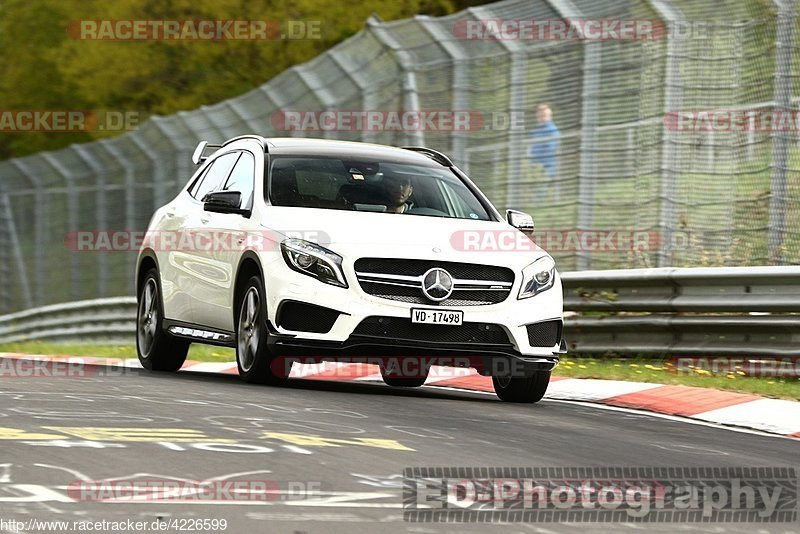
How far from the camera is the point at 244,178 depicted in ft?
40.2

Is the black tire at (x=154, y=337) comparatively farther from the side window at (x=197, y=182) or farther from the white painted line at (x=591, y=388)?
the white painted line at (x=591, y=388)

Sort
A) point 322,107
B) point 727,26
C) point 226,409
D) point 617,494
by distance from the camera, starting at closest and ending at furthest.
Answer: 1. point 617,494
2. point 226,409
3. point 727,26
4. point 322,107

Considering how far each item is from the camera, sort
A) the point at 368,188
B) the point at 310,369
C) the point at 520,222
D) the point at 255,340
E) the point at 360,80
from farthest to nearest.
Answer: the point at 360,80, the point at 310,369, the point at 520,222, the point at 368,188, the point at 255,340

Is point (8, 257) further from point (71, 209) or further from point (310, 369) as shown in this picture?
point (310, 369)

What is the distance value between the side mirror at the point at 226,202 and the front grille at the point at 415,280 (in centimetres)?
130

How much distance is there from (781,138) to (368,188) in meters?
3.87

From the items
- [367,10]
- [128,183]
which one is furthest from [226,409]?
[367,10]

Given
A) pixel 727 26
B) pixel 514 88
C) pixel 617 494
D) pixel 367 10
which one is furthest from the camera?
pixel 367 10

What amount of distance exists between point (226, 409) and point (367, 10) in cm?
3518

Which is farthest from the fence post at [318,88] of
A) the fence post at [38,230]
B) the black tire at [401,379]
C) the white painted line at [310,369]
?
the fence post at [38,230]

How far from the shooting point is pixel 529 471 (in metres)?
7.33

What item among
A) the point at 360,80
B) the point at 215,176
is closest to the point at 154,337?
the point at 215,176

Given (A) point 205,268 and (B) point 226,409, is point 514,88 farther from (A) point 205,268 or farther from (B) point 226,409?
(B) point 226,409

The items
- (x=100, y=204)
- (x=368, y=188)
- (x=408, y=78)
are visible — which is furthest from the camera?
(x=100, y=204)
